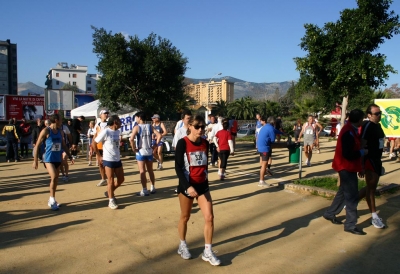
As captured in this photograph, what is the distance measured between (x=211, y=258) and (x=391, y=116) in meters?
8.82

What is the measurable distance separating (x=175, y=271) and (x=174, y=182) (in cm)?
539

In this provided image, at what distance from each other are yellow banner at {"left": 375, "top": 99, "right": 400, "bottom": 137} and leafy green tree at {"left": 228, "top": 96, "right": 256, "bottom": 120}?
43.0 metres

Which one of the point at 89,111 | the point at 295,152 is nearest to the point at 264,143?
the point at 295,152

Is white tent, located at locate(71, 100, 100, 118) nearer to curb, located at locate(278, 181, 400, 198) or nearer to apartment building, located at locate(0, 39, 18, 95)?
curb, located at locate(278, 181, 400, 198)

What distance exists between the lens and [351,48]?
26.8 ft

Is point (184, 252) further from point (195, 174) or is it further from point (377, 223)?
point (377, 223)

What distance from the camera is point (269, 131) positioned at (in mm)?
9164

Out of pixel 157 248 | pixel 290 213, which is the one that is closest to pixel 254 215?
pixel 290 213

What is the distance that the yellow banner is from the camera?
10.8 meters

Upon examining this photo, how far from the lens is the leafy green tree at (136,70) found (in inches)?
687

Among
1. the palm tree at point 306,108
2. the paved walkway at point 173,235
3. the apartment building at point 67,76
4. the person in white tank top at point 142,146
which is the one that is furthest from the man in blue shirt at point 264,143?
the apartment building at point 67,76

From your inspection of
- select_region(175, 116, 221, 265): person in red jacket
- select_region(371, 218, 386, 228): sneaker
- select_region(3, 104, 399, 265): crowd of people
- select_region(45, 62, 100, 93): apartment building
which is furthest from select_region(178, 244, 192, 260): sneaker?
select_region(45, 62, 100, 93): apartment building

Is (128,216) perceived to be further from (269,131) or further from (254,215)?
(269,131)

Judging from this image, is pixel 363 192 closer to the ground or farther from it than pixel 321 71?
closer to the ground
